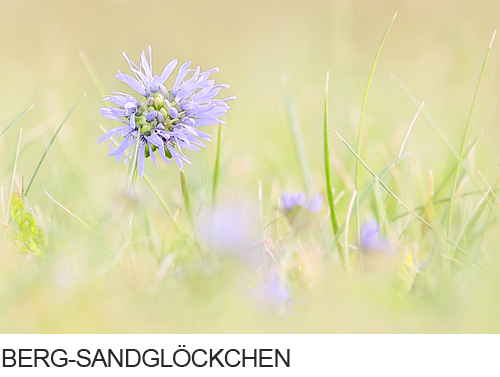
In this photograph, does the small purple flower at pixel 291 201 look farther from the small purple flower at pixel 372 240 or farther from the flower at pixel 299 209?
the small purple flower at pixel 372 240

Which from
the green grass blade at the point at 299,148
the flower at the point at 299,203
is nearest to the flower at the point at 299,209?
the flower at the point at 299,203

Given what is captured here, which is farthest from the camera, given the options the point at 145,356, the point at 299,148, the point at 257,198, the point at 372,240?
the point at 299,148

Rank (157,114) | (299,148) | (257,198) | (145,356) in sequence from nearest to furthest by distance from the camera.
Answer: (145,356), (157,114), (257,198), (299,148)

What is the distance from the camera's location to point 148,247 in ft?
3.04

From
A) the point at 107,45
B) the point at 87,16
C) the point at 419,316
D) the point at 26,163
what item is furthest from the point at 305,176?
the point at 87,16

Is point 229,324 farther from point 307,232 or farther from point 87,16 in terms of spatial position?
point 87,16

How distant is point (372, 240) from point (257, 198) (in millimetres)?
299

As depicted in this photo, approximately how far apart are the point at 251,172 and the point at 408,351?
782 mm

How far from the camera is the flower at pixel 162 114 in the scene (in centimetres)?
77

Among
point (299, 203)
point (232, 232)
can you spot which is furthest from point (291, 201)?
point (232, 232)

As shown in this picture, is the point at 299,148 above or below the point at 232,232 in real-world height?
above

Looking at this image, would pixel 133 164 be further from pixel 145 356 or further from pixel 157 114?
pixel 145 356

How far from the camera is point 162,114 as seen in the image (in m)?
0.78

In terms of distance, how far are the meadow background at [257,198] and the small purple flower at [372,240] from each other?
0.02m
